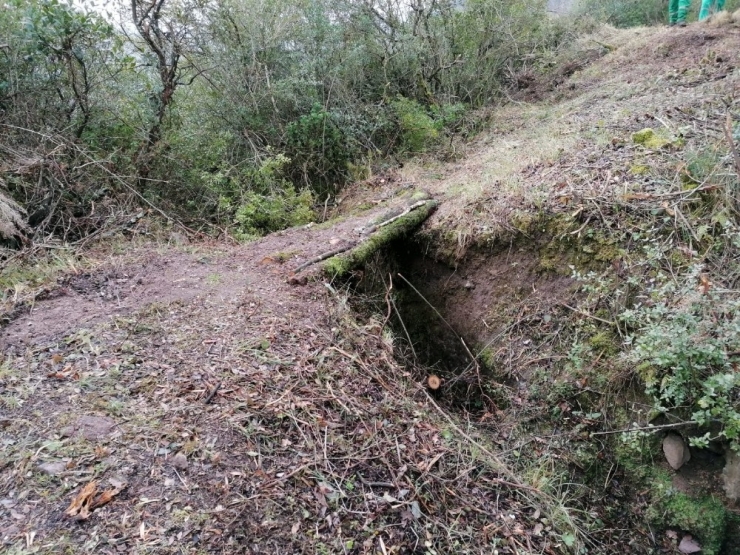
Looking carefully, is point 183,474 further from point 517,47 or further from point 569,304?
point 517,47

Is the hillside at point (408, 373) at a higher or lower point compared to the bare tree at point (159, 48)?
lower

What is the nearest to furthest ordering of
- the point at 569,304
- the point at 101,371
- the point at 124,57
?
the point at 101,371 → the point at 569,304 → the point at 124,57

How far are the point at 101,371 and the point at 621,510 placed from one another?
3432mm

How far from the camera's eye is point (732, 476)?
2.81 m

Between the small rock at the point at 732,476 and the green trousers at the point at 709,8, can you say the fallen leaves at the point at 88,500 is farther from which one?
the green trousers at the point at 709,8

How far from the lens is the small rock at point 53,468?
7.03 feet

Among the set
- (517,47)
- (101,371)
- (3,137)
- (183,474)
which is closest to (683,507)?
(183,474)

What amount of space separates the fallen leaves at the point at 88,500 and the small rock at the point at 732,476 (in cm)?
332

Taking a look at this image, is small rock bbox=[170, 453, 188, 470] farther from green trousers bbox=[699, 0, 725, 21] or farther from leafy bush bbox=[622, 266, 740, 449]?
green trousers bbox=[699, 0, 725, 21]

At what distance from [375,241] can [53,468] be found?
10.9 ft

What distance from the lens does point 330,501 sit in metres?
2.41

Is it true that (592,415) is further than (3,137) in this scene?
No

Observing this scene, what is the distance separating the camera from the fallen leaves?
1988 mm

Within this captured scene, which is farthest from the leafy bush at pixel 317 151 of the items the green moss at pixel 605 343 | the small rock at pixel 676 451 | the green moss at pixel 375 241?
the small rock at pixel 676 451
